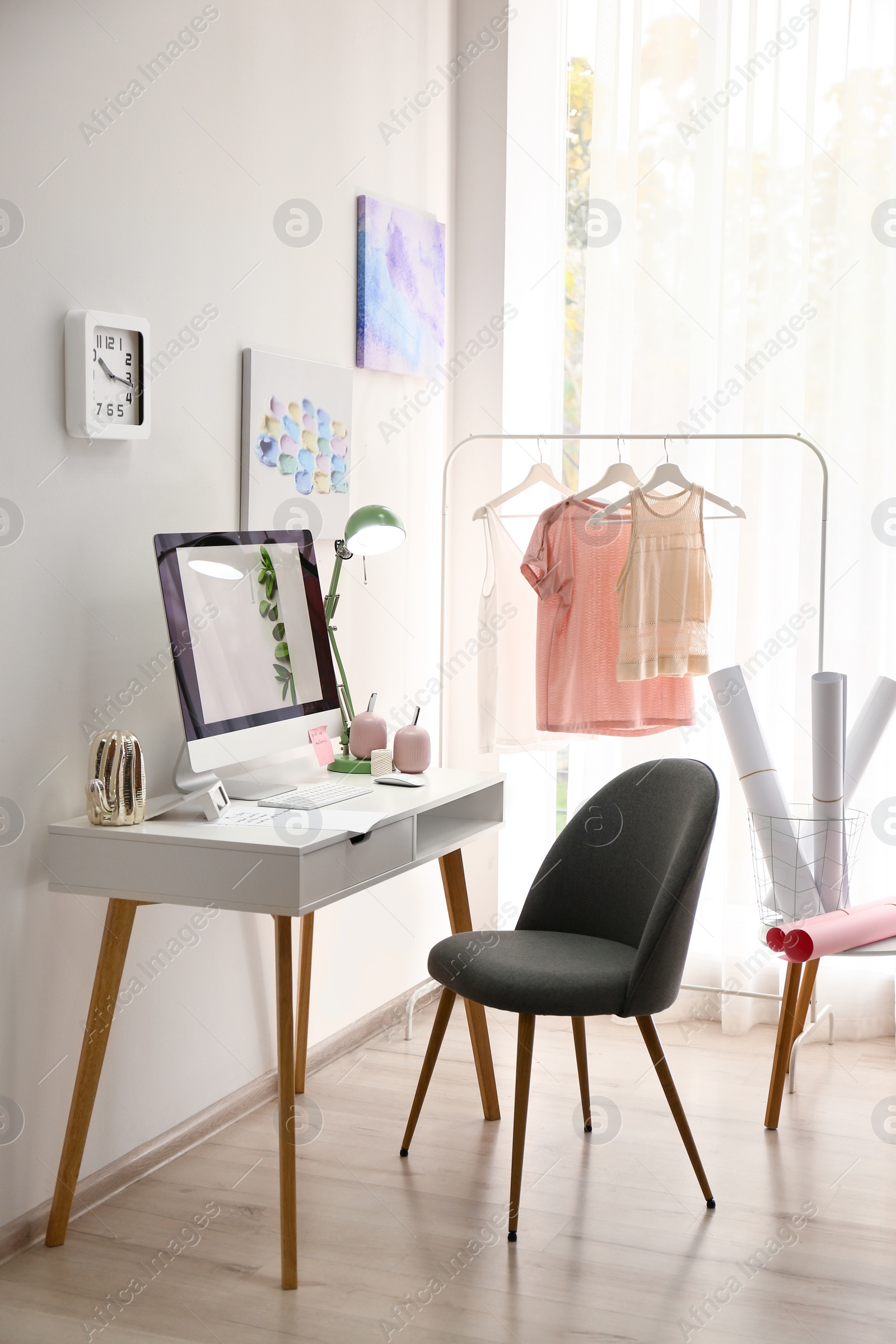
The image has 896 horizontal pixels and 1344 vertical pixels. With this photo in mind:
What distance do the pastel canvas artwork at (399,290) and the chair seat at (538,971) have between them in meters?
1.46

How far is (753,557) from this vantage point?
342 centimetres

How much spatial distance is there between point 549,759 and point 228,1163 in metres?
1.52

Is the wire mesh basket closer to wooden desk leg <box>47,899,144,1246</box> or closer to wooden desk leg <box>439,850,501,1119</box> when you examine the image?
wooden desk leg <box>439,850,501,1119</box>

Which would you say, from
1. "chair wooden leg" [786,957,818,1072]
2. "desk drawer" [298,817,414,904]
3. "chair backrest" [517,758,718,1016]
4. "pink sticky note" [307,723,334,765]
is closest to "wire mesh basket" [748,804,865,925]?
"chair wooden leg" [786,957,818,1072]

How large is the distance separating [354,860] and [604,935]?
0.59 meters

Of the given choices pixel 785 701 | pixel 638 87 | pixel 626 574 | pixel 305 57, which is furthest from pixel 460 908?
pixel 638 87

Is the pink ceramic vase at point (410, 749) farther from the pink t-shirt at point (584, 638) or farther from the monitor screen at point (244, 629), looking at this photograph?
the pink t-shirt at point (584, 638)

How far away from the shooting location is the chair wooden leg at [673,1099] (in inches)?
92.3

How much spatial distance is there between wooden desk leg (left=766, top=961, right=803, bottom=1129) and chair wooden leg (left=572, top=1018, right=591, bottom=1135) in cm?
38

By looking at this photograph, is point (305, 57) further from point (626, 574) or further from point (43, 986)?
point (43, 986)

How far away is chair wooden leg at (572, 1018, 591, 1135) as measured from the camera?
265 cm

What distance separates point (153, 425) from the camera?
2.45m

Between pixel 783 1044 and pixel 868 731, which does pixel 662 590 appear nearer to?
pixel 868 731

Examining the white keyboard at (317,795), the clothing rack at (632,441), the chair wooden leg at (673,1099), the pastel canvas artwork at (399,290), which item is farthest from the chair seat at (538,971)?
the pastel canvas artwork at (399,290)
